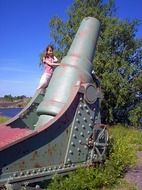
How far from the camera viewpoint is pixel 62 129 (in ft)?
19.7

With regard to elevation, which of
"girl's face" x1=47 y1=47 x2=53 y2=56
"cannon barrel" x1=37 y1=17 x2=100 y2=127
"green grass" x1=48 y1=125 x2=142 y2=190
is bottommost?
"green grass" x1=48 y1=125 x2=142 y2=190

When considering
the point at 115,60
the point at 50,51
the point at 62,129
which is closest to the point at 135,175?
the point at 62,129

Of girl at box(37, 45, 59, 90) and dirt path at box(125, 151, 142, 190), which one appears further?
girl at box(37, 45, 59, 90)

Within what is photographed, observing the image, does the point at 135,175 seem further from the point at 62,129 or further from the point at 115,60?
the point at 115,60

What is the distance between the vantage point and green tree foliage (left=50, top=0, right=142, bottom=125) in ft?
81.3

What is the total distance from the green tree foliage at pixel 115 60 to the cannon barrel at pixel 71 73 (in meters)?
16.9

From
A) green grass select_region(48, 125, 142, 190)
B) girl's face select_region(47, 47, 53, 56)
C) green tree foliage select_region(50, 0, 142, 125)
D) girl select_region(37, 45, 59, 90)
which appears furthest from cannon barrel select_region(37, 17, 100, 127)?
green tree foliage select_region(50, 0, 142, 125)

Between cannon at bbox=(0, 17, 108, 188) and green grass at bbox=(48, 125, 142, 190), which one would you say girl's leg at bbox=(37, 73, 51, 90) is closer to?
cannon at bbox=(0, 17, 108, 188)

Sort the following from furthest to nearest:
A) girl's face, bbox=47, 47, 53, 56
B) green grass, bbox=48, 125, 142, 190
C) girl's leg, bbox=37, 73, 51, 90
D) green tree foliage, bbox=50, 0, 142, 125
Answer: green tree foliage, bbox=50, 0, 142, 125 → girl's face, bbox=47, 47, 53, 56 → girl's leg, bbox=37, 73, 51, 90 → green grass, bbox=48, 125, 142, 190

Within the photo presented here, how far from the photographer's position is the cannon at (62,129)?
529 centimetres

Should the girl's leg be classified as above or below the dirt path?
above

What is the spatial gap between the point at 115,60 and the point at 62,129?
19.9m

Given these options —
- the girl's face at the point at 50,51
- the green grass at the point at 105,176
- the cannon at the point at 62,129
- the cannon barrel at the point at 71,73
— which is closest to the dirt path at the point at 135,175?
the green grass at the point at 105,176

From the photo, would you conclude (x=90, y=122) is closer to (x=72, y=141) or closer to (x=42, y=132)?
(x=72, y=141)
